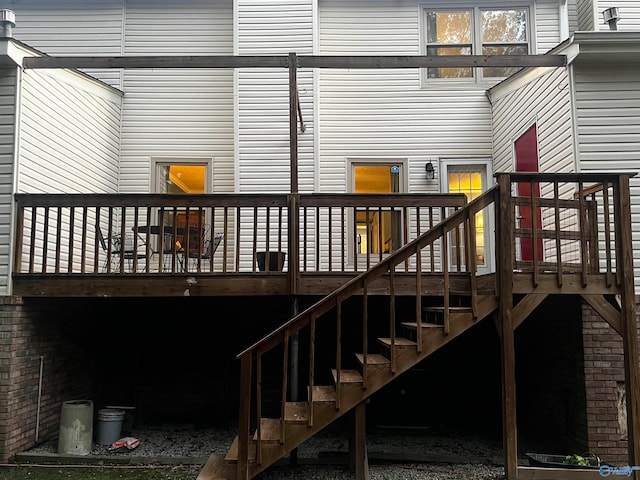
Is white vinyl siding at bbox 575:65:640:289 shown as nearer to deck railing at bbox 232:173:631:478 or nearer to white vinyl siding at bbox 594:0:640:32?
deck railing at bbox 232:173:631:478

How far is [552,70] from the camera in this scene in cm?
631

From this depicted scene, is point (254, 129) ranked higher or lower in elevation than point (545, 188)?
higher

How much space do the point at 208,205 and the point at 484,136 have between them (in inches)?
188

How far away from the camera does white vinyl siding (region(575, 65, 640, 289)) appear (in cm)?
582

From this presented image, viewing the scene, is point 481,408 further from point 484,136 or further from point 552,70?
point 552,70

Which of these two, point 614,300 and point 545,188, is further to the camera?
point 545,188

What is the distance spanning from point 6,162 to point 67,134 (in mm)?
1328

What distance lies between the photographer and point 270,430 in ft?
14.9

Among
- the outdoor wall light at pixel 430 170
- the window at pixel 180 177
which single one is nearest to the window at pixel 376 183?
the outdoor wall light at pixel 430 170

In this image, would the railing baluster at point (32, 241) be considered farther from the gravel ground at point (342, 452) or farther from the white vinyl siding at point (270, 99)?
the white vinyl siding at point (270, 99)

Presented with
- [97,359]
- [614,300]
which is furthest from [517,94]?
[97,359]

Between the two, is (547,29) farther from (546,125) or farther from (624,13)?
(546,125)

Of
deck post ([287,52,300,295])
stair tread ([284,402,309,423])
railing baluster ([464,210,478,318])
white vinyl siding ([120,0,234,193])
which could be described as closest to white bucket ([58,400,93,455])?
stair tread ([284,402,309,423])

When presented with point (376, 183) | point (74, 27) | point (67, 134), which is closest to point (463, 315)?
point (376, 183)
